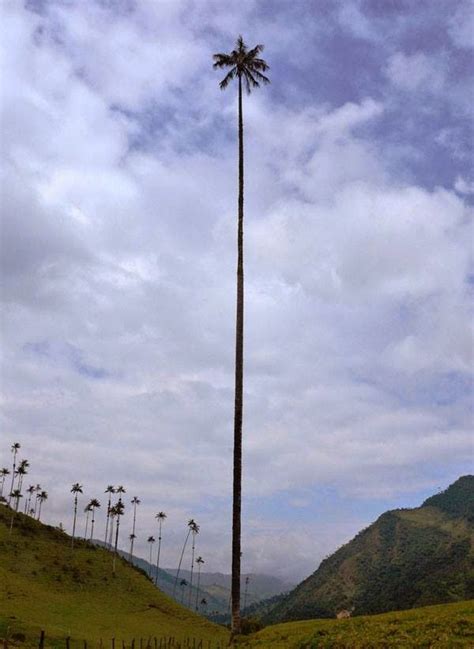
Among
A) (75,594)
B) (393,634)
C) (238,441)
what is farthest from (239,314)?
(75,594)

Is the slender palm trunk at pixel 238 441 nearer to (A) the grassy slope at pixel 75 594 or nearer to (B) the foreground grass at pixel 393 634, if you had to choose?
(B) the foreground grass at pixel 393 634

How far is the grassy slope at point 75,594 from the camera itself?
196 feet

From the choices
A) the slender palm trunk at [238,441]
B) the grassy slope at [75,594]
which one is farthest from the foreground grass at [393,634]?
the grassy slope at [75,594]

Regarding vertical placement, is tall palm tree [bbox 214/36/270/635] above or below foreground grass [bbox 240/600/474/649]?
above

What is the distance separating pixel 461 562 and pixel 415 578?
1721cm

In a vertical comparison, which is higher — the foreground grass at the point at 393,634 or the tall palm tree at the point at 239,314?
the tall palm tree at the point at 239,314

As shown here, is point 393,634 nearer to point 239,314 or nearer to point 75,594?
point 239,314

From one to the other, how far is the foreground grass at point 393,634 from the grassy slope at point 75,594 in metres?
22.4

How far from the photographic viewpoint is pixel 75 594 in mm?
82750

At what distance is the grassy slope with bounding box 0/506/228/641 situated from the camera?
5966 cm

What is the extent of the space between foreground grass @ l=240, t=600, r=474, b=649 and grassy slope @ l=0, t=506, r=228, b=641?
22.4m

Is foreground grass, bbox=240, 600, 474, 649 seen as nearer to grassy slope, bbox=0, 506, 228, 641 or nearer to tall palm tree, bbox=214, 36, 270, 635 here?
tall palm tree, bbox=214, 36, 270, 635

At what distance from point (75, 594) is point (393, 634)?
70436 millimetres

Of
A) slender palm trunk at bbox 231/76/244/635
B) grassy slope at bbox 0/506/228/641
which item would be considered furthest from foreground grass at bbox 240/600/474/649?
grassy slope at bbox 0/506/228/641
